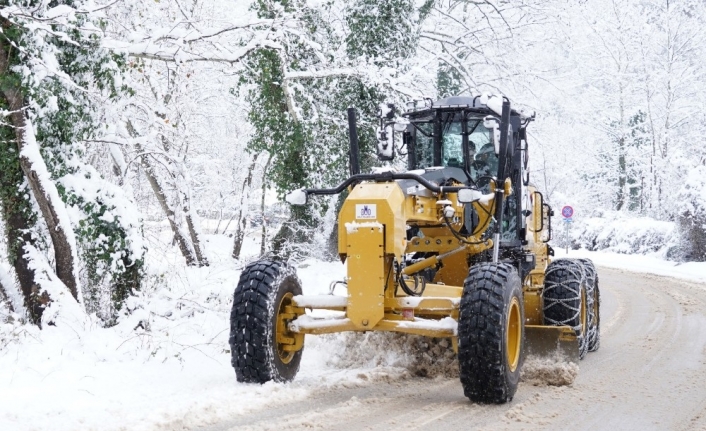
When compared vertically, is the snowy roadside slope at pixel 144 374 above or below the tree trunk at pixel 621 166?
below

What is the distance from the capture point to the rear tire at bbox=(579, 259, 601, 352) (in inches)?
355

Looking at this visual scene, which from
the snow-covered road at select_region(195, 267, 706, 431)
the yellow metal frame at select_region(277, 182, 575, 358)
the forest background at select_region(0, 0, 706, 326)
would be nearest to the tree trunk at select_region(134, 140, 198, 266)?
the forest background at select_region(0, 0, 706, 326)

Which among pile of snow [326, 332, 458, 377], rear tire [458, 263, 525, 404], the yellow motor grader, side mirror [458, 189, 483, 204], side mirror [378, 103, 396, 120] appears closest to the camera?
rear tire [458, 263, 525, 404]

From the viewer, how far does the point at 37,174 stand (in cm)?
811

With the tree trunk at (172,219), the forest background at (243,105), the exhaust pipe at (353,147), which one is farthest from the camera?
the tree trunk at (172,219)

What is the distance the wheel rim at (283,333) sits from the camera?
6.63m

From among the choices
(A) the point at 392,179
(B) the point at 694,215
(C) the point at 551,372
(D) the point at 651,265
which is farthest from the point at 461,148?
(D) the point at 651,265

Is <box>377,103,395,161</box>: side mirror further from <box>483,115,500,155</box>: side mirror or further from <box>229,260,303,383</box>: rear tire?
<box>229,260,303,383</box>: rear tire

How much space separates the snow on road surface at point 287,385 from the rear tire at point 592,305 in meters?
0.16

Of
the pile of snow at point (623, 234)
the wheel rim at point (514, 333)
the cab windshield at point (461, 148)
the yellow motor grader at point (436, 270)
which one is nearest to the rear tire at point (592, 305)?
the yellow motor grader at point (436, 270)

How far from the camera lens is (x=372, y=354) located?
7.55m

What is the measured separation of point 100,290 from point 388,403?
16.0ft

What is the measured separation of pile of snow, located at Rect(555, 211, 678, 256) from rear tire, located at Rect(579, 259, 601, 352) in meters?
17.6

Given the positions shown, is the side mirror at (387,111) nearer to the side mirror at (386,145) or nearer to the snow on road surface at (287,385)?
the side mirror at (386,145)
